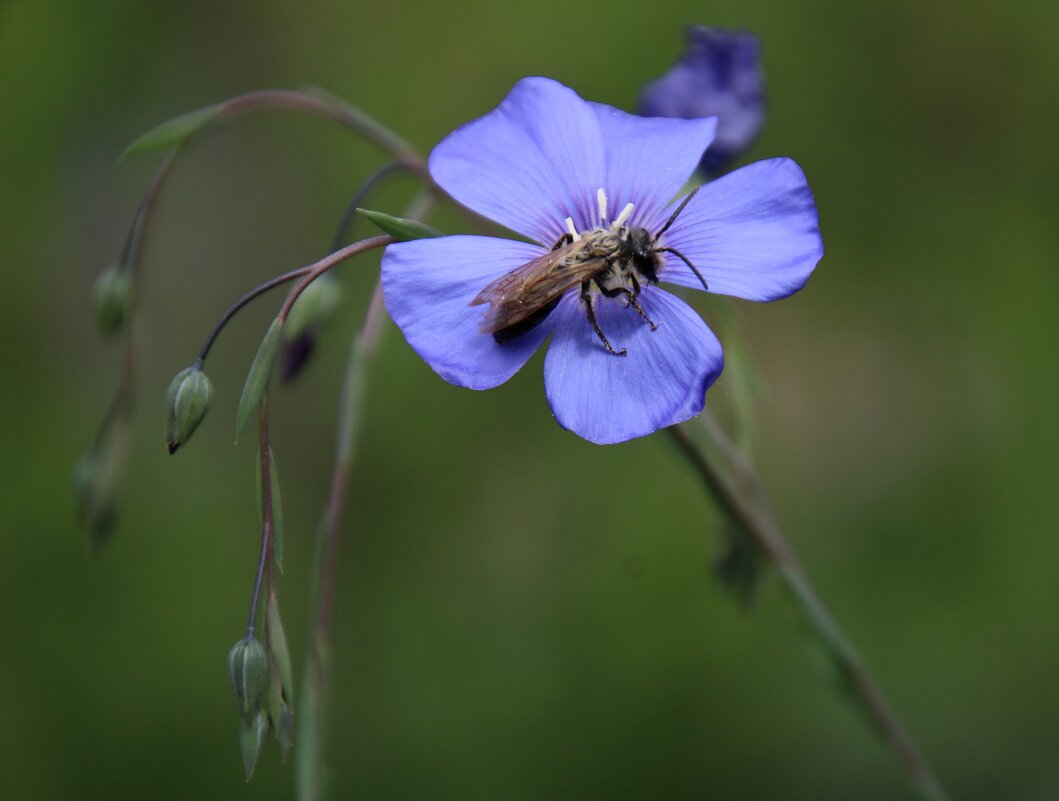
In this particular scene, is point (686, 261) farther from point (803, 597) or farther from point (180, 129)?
point (180, 129)

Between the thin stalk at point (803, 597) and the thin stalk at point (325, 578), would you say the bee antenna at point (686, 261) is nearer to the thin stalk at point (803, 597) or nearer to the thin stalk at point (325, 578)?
the thin stalk at point (803, 597)

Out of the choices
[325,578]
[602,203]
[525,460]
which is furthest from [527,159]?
[525,460]

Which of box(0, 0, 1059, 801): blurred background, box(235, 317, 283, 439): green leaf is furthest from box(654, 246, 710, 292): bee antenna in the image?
box(0, 0, 1059, 801): blurred background

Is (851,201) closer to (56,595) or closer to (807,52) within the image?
(807,52)

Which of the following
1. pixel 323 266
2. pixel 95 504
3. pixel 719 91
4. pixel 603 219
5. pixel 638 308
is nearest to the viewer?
pixel 323 266

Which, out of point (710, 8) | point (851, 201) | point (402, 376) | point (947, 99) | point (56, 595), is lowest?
point (56, 595)

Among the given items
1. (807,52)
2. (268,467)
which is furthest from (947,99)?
(268,467)

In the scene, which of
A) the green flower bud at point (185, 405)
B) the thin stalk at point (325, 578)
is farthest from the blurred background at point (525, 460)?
the green flower bud at point (185, 405)
